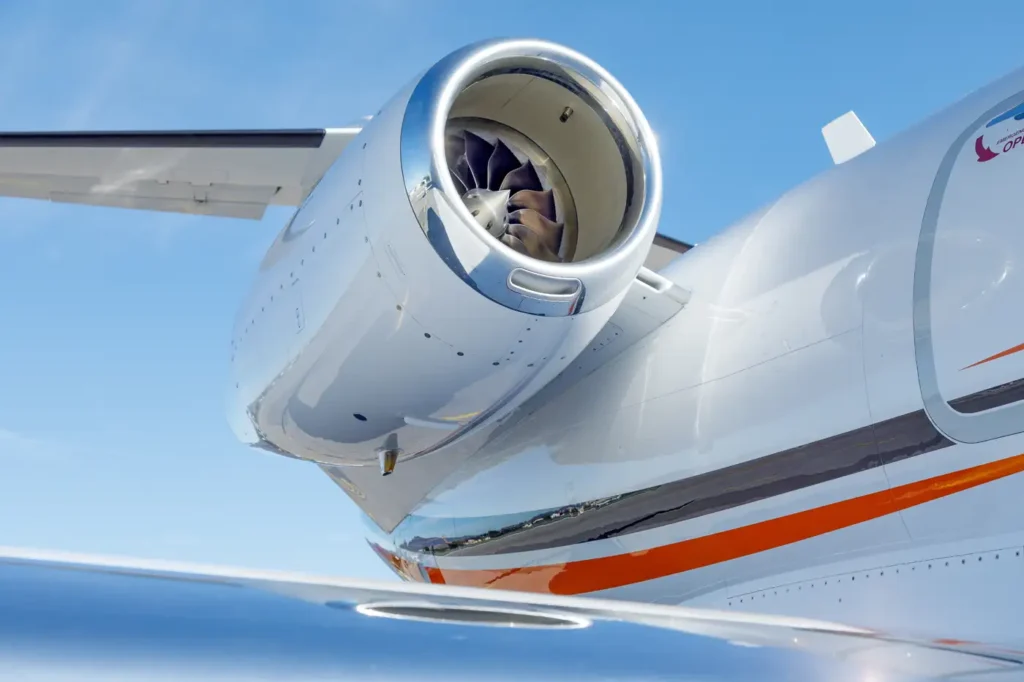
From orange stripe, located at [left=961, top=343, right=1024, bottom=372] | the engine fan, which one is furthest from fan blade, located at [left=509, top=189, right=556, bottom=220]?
orange stripe, located at [left=961, top=343, right=1024, bottom=372]

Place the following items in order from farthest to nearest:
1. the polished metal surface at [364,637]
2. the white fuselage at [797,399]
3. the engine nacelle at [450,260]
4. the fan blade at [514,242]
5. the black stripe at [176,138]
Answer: the black stripe at [176,138], the fan blade at [514,242], the engine nacelle at [450,260], the white fuselage at [797,399], the polished metal surface at [364,637]

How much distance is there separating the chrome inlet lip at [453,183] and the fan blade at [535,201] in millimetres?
377

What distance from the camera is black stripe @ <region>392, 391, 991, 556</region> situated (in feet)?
9.60

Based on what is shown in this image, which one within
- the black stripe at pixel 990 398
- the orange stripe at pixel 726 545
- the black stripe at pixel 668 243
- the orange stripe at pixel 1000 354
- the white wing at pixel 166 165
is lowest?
the orange stripe at pixel 726 545

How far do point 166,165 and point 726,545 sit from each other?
3.33m

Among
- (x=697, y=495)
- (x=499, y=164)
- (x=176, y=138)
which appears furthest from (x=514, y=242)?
(x=176, y=138)

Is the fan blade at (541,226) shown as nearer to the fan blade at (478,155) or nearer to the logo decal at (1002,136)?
the fan blade at (478,155)

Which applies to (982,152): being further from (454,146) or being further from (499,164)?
(454,146)

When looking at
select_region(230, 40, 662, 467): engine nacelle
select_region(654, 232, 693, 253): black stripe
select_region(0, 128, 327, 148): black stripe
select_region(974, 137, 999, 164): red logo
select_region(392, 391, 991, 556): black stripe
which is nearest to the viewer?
select_region(392, 391, 991, 556): black stripe

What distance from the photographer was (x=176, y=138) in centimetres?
452

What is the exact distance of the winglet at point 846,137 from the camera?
183 inches

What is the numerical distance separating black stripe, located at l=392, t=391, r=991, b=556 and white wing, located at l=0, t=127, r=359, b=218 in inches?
81.9

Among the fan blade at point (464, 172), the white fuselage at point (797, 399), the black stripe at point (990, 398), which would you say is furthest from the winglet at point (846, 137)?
the black stripe at point (990, 398)

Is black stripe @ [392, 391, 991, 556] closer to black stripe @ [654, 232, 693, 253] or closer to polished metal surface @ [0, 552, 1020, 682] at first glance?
polished metal surface @ [0, 552, 1020, 682]
